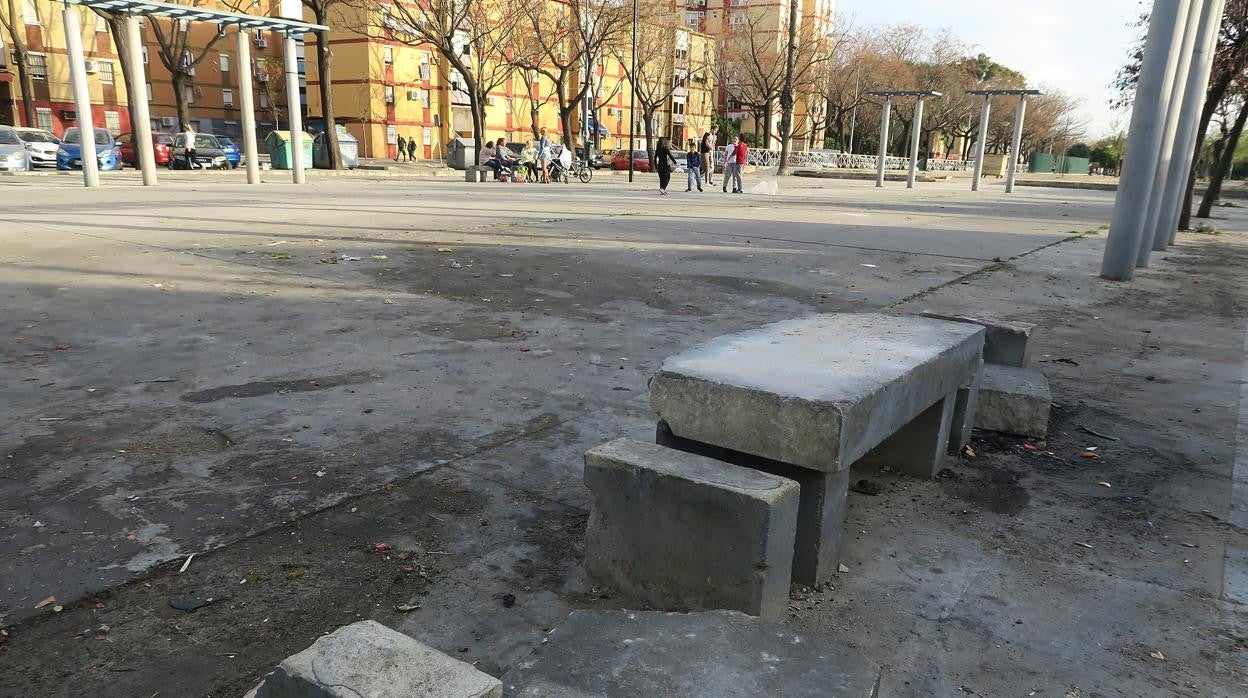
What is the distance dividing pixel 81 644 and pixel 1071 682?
280cm

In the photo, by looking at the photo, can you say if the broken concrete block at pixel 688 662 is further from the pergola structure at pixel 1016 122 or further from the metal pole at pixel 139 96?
the pergola structure at pixel 1016 122

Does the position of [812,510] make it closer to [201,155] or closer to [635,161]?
[201,155]

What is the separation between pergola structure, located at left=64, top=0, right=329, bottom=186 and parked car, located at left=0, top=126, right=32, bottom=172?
8.02 m

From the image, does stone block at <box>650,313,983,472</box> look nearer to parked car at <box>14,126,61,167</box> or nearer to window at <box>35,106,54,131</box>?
parked car at <box>14,126,61,167</box>

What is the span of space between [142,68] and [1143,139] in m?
21.2

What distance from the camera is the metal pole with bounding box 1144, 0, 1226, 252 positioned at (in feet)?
36.9

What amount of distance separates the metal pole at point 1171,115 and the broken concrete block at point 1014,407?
7.12m

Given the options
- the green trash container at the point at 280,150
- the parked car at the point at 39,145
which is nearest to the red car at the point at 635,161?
the green trash container at the point at 280,150

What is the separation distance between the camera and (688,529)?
2.54m

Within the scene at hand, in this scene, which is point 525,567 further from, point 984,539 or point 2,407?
point 2,407

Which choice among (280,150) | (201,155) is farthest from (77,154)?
(280,150)

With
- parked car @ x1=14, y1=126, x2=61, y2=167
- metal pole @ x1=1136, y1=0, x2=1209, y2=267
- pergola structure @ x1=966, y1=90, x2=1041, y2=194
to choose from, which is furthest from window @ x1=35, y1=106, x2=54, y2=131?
metal pole @ x1=1136, y1=0, x2=1209, y2=267

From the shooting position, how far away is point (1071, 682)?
7.68 feet

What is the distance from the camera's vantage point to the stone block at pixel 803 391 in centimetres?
256
